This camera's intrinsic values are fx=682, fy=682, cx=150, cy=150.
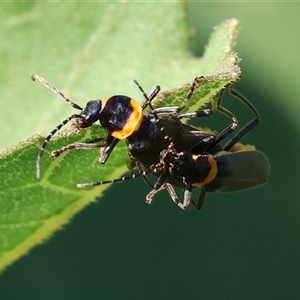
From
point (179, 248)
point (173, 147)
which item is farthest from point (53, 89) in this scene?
point (179, 248)

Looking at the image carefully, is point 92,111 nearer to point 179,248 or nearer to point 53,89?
point 53,89

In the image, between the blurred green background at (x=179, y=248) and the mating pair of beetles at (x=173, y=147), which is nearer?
the mating pair of beetles at (x=173, y=147)

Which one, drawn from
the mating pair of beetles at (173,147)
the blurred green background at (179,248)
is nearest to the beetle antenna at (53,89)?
the mating pair of beetles at (173,147)

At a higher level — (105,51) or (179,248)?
(105,51)

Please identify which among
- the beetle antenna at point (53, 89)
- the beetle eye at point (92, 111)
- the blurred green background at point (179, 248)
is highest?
the beetle antenna at point (53, 89)

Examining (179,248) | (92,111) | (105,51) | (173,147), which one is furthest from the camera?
(179,248)

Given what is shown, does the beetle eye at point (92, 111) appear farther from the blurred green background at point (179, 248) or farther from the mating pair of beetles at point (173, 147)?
the blurred green background at point (179, 248)

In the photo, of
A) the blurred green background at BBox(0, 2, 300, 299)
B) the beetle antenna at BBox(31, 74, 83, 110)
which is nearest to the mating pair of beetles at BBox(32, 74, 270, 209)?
the beetle antenna at BBox(31, 74, 83, 110)

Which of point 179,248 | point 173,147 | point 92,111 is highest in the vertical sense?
point 92,111

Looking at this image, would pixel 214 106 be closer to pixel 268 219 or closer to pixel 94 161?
pixel 94 161
